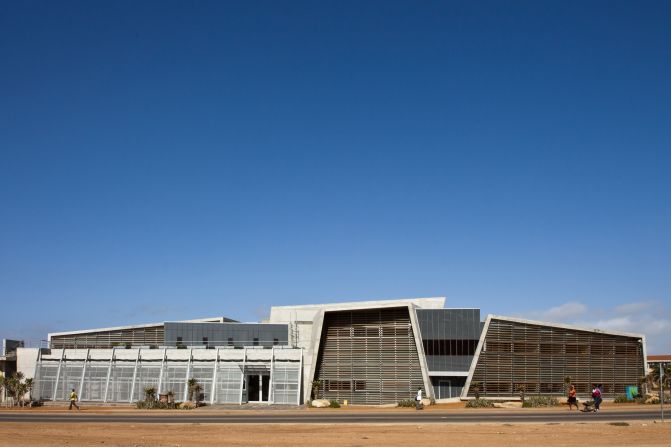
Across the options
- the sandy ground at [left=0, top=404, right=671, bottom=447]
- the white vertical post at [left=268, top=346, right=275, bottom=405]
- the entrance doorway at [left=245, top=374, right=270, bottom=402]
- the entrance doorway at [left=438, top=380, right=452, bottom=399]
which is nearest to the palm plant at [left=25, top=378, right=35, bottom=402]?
→ the entrance doorway at [left=245, top=374, right=270, bottom=402]

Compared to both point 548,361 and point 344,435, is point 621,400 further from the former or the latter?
point 344,435

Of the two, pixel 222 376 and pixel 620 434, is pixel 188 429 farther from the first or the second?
pixel 222 376

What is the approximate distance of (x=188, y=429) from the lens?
3578 centimetres

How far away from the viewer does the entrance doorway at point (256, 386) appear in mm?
62656

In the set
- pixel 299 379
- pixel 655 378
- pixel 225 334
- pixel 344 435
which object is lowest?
pixel 344 435

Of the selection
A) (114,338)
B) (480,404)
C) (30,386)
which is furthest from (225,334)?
(480,404)

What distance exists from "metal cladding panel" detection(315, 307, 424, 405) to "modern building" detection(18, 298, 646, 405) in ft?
0.32

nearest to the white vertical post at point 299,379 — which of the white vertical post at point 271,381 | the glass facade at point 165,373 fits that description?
the glass facade at point 165,373

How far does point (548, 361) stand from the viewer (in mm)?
62000

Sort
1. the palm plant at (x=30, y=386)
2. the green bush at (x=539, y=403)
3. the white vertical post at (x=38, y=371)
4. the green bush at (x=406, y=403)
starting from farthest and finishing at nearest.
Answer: the white vertical post at (x=38, y=371), the palm plant at (x=30, y=386), the green bush at (x=406, y=403), the green bush at (x=539, y=403)

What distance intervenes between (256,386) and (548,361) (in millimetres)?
27834

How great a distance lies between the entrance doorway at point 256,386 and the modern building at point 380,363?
0.09 meters

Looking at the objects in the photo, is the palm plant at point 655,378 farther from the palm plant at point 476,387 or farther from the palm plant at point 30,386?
the palm plant at point 30,386

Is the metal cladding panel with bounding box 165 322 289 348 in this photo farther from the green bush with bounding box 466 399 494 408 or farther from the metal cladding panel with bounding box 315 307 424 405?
the green bush with bounding box 466 399 494 408
